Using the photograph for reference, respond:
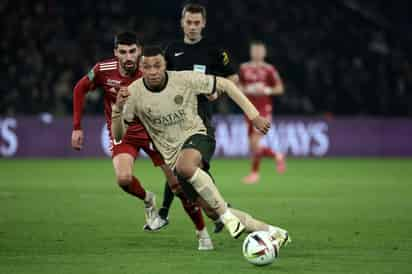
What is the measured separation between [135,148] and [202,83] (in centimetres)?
175

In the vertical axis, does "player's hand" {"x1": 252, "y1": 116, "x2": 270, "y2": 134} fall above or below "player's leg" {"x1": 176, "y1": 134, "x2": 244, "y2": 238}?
above

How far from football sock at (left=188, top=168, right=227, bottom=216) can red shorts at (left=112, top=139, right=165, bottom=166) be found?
1640 mm

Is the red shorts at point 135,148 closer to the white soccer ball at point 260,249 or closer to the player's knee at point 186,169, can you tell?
the player's knee at point 186,169

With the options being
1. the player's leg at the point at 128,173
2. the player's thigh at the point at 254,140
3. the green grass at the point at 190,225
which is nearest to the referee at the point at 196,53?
the player's leg at the point at 128,173

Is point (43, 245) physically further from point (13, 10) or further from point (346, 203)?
point (13, 10)

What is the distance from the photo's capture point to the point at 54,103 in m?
23.4

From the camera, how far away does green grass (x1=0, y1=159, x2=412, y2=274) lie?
730 centimetres

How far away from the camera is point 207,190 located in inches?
303

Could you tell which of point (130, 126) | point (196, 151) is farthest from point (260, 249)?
point (130, 126)

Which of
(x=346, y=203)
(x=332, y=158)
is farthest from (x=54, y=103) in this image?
(x=346, y=203)

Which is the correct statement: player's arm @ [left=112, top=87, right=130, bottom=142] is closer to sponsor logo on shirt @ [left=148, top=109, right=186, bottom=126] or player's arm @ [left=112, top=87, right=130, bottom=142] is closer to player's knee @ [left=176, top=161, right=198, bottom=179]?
sponsor logo on shirt @ [left=148, top=109, right=186, bottom=126]

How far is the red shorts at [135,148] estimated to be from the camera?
30.8ft

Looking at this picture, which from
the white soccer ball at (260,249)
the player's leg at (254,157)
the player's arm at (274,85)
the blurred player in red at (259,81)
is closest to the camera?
the white soccer ball at (260,249)

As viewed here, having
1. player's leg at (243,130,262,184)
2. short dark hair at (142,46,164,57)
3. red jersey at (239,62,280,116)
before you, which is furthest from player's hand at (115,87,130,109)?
red jersey at (239,62,280,116)
